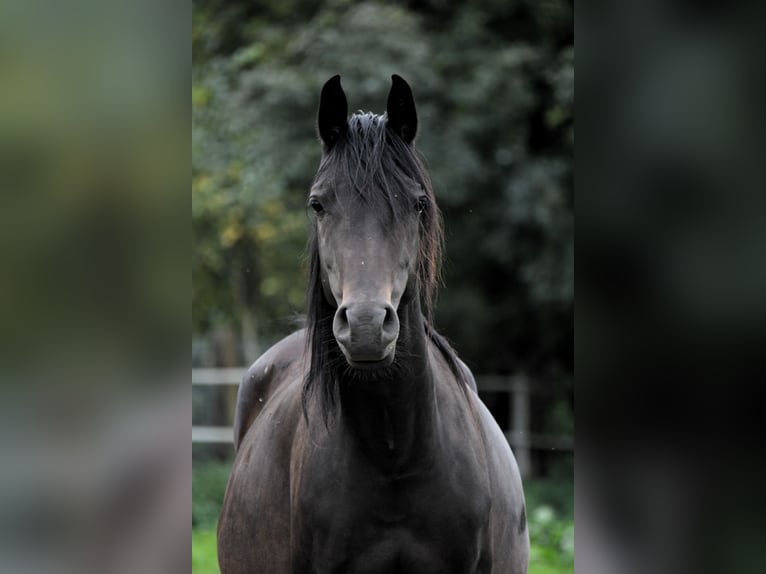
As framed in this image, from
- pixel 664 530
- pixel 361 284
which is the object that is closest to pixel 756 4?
pixel 664 530

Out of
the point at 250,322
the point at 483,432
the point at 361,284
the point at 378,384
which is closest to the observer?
the point at 361,284

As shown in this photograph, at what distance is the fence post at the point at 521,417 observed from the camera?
13.5 m

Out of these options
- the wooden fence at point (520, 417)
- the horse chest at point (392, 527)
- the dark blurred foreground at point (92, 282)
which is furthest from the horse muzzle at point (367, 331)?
the wooden fence at point (520, 417)

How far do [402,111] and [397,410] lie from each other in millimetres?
1004

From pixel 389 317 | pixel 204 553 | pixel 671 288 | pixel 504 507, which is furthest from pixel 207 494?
pixel 671 288

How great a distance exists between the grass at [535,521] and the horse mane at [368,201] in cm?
489

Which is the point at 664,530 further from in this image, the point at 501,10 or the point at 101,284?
the point at 501,10

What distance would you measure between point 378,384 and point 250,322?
43.2 feet

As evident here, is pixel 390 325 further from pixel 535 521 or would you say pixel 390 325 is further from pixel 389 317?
pixel 535 521

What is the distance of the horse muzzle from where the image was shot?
2500 mm

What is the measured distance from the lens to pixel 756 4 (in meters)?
0.93

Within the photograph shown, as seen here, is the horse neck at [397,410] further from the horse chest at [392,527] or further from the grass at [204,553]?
the grass at [204,553]

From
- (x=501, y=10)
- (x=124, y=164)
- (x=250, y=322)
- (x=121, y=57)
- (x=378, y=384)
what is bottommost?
(x=250, y=322)

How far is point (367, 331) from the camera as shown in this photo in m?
2.50
